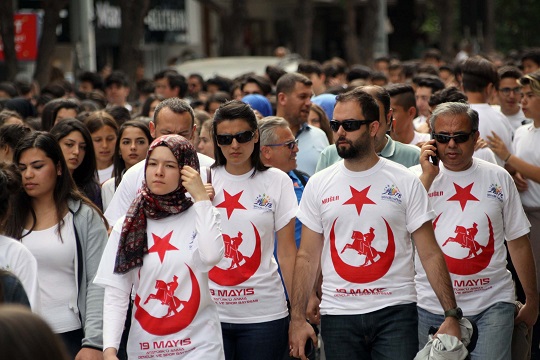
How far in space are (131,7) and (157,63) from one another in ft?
67.1

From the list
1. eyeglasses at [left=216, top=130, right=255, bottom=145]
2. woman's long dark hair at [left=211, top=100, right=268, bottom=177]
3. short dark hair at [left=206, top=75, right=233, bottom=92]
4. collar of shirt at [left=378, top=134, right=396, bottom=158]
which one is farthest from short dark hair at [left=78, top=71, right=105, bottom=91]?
eyeglasses at [left=216, top=130, right=255, bottom=145]

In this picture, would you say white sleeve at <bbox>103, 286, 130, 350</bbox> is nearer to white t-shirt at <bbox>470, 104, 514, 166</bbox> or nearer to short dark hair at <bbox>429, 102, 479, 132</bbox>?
short dark hair at <bbox>429, 102, 479, 132</bbox>

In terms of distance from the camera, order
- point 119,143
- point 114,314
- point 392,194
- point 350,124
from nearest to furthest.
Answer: point 114,314 < point 392,194 < point 350,124 < point 119,143

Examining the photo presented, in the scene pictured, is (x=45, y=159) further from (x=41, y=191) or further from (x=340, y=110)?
(x=340, y=110)

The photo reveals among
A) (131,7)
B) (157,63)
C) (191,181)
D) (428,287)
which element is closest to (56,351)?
(191,181)

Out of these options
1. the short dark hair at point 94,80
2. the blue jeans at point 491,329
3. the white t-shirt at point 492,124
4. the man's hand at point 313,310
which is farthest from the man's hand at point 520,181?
the short dark hair at point 94,80

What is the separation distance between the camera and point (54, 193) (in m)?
6.44

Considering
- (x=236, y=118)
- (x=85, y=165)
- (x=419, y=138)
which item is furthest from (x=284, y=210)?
(x=419, y=138)

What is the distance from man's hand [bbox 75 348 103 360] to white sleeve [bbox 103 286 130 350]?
29 centimetres

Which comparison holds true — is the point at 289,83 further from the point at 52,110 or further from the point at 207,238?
the point at 207,238

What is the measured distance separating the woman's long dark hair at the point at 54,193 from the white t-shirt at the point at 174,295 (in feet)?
2.74

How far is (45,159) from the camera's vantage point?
648cm

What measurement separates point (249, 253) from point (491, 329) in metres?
1.46

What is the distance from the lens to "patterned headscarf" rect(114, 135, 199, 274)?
18.2ft
